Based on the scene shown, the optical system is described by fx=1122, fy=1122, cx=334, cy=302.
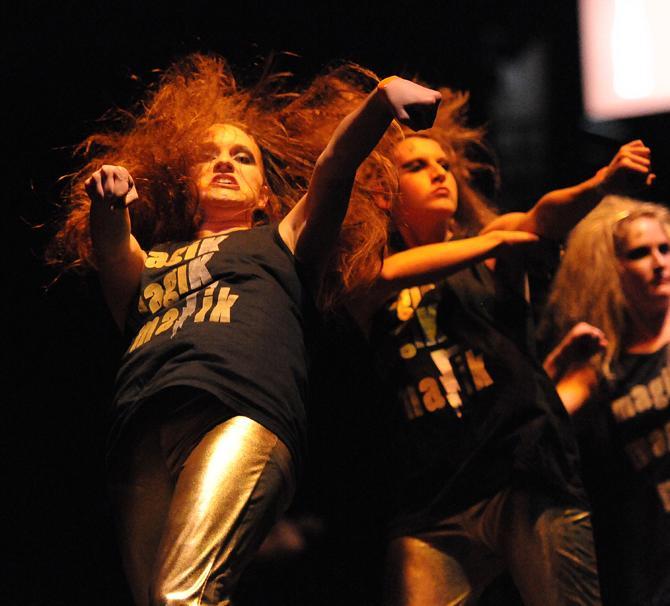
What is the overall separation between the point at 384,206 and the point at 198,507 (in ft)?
2.84

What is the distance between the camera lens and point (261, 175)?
2.18 metres

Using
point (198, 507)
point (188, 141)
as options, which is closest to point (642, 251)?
point (188, 141)

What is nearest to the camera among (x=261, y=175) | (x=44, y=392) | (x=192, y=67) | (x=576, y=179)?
(x=261, y=175)

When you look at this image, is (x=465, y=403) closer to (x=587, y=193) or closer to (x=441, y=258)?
(x=441, y=258)

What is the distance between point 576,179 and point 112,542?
140 centimetres

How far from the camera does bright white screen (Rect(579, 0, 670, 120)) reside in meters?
2.79

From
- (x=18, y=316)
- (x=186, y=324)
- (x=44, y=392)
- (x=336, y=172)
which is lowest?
(x=44, y=392)

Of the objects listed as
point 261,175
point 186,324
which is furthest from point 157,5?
point 186,324

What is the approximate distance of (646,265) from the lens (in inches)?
95.2

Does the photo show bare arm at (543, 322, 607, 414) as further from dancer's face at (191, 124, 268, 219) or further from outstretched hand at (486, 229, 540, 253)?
dancer's face at (191, 124, 268, 219)

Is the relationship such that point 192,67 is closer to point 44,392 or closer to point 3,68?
point 3,68

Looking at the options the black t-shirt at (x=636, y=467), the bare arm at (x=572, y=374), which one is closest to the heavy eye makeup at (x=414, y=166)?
the bare arm at (x=572, y=374)

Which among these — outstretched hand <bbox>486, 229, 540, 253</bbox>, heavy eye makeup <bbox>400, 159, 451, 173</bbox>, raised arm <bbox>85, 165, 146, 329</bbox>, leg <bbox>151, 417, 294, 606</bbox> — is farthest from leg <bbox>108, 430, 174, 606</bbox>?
heavy eye makeup <bbox>400, 159, 451, 173</bbox>

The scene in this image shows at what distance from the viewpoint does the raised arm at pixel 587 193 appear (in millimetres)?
2053
